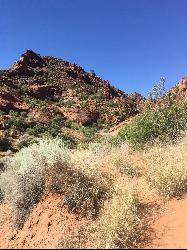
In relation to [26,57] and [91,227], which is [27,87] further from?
[91,227]

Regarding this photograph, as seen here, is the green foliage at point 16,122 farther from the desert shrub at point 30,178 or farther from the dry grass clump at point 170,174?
the dry grass clump at point 170,174

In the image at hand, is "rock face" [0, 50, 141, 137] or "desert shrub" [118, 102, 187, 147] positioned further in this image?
"rock face" [0, 50, 141, 137]

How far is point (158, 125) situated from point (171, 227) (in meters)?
8.96

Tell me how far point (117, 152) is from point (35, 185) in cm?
312

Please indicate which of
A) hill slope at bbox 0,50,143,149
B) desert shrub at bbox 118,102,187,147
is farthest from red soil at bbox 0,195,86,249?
hill slope at bbox 0,50,143,149

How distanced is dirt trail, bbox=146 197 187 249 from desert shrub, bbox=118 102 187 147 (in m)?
6.36

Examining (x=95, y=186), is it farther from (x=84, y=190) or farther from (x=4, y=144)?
(x=4, y=144)

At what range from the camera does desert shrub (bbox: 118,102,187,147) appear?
1528 cm

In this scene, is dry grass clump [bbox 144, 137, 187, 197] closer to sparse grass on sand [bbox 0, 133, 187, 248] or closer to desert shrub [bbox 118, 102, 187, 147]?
sparse grass on sand [bbox 0, 133, 187, 248]

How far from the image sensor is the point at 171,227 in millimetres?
7430

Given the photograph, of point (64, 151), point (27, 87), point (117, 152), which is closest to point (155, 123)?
point (117, 152)

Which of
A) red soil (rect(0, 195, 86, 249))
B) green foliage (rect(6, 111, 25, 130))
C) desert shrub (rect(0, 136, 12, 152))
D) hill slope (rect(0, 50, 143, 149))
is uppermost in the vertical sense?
hill slope (rect(0, 50, 143, 149))

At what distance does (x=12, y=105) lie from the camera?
46.4 metres

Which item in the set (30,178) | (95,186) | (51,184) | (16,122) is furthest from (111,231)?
(16,122)
